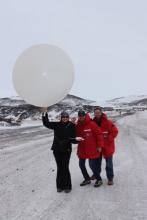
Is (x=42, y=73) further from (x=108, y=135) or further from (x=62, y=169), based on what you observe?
(x=108, y=135)

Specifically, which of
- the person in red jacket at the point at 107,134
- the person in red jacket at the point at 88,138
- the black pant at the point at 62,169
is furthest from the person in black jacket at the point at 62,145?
the person in red jacket at the point at 107,134

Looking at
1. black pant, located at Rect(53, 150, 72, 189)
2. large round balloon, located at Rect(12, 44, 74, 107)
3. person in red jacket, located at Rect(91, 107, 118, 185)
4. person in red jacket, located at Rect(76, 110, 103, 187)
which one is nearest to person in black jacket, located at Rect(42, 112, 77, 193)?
black pant, located at Rect(53, 150, 72, 189)

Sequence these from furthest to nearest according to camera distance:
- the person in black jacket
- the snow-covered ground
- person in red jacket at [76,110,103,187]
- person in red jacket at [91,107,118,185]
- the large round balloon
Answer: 1. person in red jacket at [91,107,118,185]
2. person in red jacket at [76,110,103,187]
3. the person in black jacket
4. the large round balloon
5. the snow-covered ground

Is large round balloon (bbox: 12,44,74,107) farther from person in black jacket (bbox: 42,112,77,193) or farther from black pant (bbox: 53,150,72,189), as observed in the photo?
black pant (bbox: 53,150,72,189)

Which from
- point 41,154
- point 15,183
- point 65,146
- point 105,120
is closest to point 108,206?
point 65,146

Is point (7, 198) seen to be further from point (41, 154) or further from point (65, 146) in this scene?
point (41, 154)

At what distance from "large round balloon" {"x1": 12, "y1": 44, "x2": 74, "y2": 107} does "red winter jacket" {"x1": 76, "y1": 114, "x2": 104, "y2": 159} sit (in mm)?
1337

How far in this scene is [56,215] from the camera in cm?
561

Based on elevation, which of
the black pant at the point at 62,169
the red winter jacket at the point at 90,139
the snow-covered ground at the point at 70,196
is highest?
the red winter jacket at the point at 90,139

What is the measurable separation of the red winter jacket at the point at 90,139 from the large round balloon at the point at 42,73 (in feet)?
4.39

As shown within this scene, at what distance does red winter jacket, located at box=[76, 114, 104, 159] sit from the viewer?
7504 mm

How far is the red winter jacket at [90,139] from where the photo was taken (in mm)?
7504

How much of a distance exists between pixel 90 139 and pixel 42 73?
1.88 m

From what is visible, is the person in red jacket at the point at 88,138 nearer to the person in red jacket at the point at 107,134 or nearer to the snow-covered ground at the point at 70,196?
the person in red jacket at the point at 107,134
